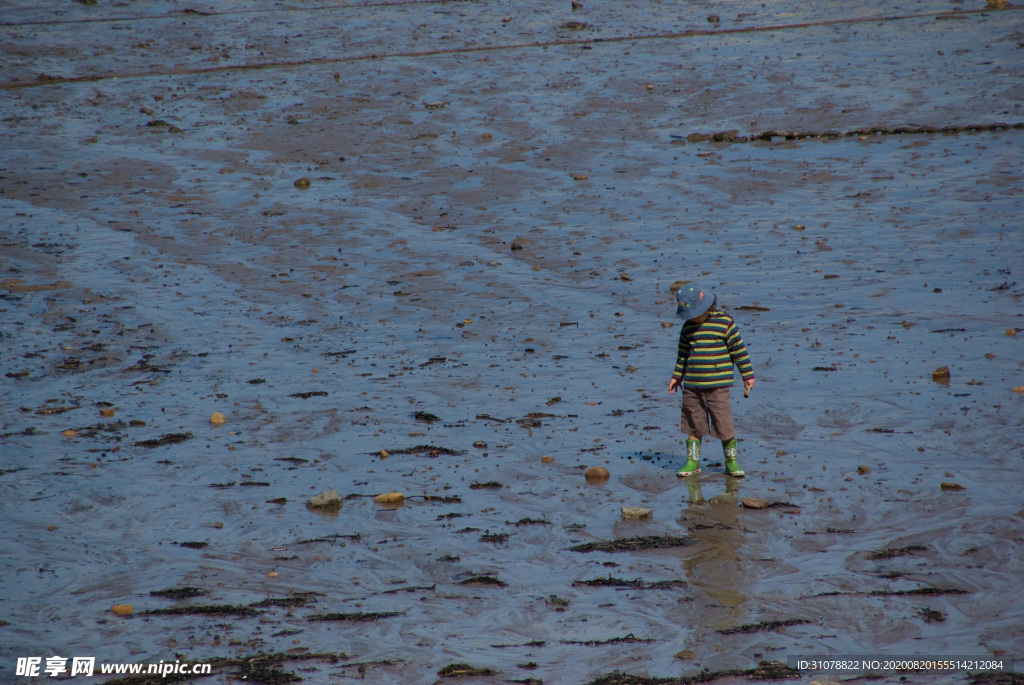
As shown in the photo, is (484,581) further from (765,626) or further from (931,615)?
(931,615)

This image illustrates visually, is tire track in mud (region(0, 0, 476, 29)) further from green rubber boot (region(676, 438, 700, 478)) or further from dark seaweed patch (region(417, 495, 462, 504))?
green rubber boot (region(676, 438, 700, 478))

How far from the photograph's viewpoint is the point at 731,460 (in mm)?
7332

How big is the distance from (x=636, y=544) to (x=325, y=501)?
2166 millimetres

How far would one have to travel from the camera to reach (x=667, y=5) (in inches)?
1162

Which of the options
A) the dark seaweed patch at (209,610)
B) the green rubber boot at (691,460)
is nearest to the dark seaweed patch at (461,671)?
the dark seaweed patch at (209,610)

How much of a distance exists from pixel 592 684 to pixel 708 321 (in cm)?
346

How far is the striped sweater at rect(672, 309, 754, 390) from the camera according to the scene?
748cm

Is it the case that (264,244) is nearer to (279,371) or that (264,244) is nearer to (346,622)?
(279,371)

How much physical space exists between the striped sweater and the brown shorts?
2.3 inches

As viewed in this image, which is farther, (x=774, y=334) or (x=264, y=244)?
(x=264, y=244)

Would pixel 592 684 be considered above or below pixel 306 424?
below

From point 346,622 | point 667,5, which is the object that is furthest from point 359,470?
point 667,5

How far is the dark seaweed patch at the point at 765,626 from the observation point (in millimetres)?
5188

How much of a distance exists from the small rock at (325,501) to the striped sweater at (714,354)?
2.60 meters
